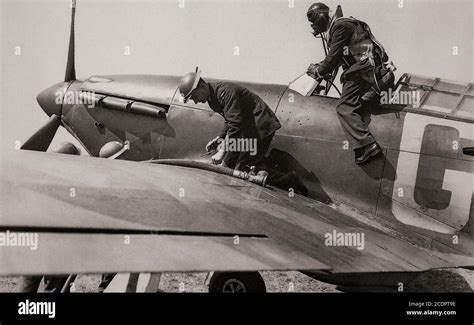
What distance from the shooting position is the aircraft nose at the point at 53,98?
7.67 m

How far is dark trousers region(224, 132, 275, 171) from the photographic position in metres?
5.53

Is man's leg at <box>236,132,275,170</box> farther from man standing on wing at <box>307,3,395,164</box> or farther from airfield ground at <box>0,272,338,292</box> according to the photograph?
airfield ground at <box>0,272,338,292</box>

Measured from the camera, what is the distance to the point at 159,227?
2.93 m

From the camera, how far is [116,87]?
723 cm

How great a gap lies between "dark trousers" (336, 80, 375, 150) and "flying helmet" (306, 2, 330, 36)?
2.54 feet

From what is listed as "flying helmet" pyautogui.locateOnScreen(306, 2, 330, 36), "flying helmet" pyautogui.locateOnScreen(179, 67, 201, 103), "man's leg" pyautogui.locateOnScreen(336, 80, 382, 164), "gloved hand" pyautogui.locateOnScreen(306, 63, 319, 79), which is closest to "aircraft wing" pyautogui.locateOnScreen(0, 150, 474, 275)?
"man's leg" pyautogui.locateOnScreen(336, 80, 382, 164)

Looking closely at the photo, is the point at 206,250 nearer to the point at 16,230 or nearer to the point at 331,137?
the point at 16,230

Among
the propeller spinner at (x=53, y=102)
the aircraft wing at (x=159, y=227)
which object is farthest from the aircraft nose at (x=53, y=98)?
the aircraft wing at (x=159, y=227)

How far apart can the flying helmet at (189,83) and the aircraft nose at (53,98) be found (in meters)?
2.55

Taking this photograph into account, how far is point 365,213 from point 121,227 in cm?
292

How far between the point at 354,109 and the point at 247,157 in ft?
3.96

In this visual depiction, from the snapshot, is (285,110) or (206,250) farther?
(285,110)

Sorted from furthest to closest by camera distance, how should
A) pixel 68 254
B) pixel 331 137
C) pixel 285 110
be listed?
pixel 285 110 → pixel 331 137 → pixel 68 254

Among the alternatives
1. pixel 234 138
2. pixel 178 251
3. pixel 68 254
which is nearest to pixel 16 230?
pixel 68 254
